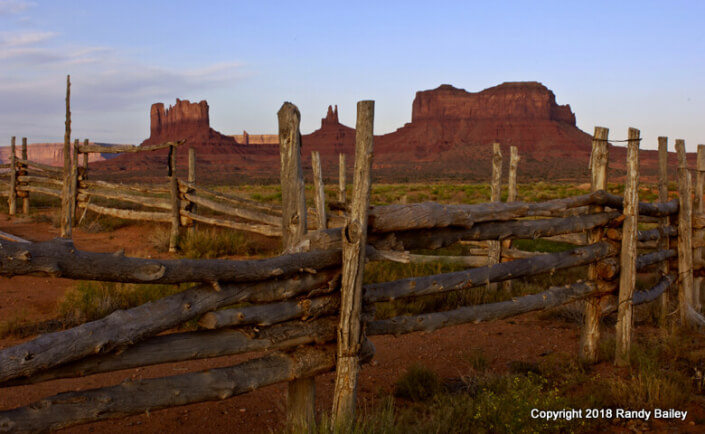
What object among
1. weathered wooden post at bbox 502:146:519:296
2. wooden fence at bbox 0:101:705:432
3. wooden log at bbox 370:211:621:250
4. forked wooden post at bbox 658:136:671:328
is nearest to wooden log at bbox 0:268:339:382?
wooden fence at bbox 0:101:705:432

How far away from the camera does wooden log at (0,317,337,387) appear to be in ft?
8.73

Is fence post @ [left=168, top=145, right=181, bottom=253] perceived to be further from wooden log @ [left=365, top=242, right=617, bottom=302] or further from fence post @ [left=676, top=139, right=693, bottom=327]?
fence post @ [left=676, top=139, right=693, bottom=327]

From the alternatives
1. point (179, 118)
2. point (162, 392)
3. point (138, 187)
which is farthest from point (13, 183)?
point (179, 118)

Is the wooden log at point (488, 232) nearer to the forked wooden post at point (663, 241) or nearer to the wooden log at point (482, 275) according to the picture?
the wooden log at point (482, 275)

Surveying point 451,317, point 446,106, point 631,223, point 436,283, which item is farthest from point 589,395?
point 446,106

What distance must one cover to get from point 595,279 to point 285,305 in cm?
342

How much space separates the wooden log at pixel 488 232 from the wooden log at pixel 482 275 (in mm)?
220

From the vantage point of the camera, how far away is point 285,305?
338 centimetres

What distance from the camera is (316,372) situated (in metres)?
3.50

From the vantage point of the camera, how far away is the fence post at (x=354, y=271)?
3295 mm

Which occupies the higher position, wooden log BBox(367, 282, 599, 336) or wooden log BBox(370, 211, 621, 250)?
wooden log BBox(370, 211, 621, 250)

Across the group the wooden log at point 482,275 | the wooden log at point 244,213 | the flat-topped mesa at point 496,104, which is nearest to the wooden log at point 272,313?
the wooden log at point 482,275

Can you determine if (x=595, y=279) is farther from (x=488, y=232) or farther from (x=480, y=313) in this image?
(x=488, y=232)

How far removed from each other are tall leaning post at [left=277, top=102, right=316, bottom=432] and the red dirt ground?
13.0 inches
